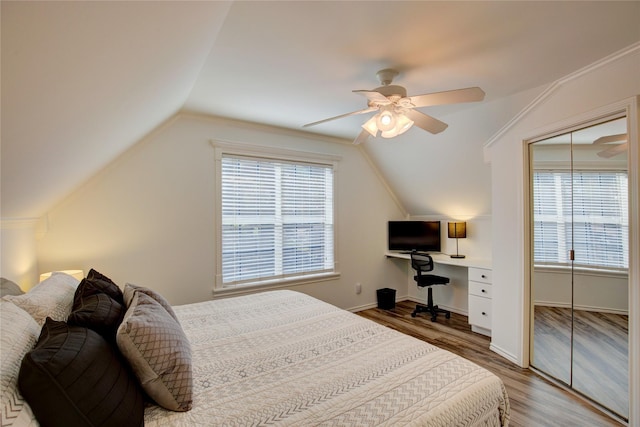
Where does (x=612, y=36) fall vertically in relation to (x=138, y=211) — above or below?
above

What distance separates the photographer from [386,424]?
44.6 inches

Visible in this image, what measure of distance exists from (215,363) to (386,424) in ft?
2.98

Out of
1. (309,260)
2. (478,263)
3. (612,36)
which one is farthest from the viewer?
(309,260)

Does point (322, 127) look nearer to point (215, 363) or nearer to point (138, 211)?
point (138, 211)

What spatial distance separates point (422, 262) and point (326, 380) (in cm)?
304

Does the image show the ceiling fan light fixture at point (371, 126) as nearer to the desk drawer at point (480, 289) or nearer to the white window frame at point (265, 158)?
the white window frame at point (265, 158)

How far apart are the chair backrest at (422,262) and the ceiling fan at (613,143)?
218 centimetres

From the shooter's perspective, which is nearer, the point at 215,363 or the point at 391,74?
the point at 215,363

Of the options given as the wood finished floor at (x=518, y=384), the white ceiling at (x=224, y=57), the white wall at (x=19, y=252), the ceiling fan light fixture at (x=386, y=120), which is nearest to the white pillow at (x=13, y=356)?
the white ceiling at (x=224, y=57)

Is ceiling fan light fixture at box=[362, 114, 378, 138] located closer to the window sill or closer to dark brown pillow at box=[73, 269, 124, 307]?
dark brown pillow at box=[73, 269, 124, 307]

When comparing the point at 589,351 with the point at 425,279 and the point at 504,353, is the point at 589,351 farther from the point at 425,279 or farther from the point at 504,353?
the point at 425,279

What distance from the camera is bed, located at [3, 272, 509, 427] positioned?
1.18 m

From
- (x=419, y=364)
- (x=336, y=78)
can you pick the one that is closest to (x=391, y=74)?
(x=336, y=78)

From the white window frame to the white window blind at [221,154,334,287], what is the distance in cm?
5
